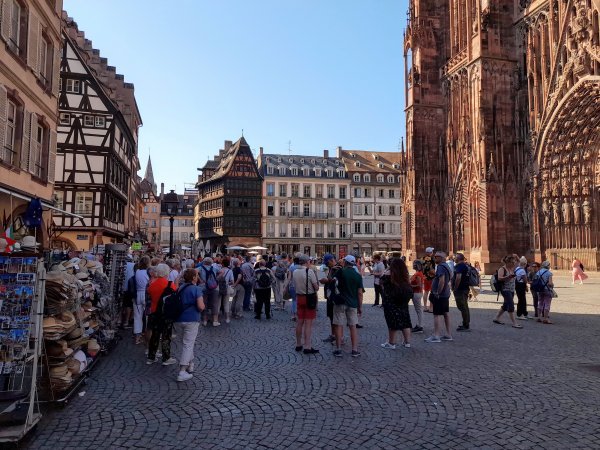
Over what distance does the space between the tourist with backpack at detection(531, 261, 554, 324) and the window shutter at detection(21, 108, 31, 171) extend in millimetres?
13634

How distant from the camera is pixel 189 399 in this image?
566cm

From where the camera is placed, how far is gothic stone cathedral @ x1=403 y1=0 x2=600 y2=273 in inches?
1033

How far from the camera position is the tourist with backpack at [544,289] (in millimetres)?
11453

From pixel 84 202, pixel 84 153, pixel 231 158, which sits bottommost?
pixel 84 202

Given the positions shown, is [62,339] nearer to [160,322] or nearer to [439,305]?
[160,322]

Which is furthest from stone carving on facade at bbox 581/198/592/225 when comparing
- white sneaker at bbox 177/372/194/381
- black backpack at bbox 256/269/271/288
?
white sneaker at bbox 177/372/194/381

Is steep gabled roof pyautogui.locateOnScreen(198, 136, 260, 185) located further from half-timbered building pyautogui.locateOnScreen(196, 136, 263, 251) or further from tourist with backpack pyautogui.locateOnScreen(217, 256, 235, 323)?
tourist with backpack pyautogui.locateOnScreen(217, 256, 235, 323)

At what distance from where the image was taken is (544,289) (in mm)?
11508

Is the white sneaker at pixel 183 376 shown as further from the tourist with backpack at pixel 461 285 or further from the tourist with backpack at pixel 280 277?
the tourist with backpack at pixel 280 277

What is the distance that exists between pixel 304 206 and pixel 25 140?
58207 millimetres

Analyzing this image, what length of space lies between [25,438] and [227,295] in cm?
802

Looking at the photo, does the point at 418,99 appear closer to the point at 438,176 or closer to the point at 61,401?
the point at 438,176

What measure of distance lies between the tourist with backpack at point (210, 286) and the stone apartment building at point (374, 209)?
5985cm

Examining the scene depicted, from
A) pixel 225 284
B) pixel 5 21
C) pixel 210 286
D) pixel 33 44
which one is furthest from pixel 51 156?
pixel 210 286
